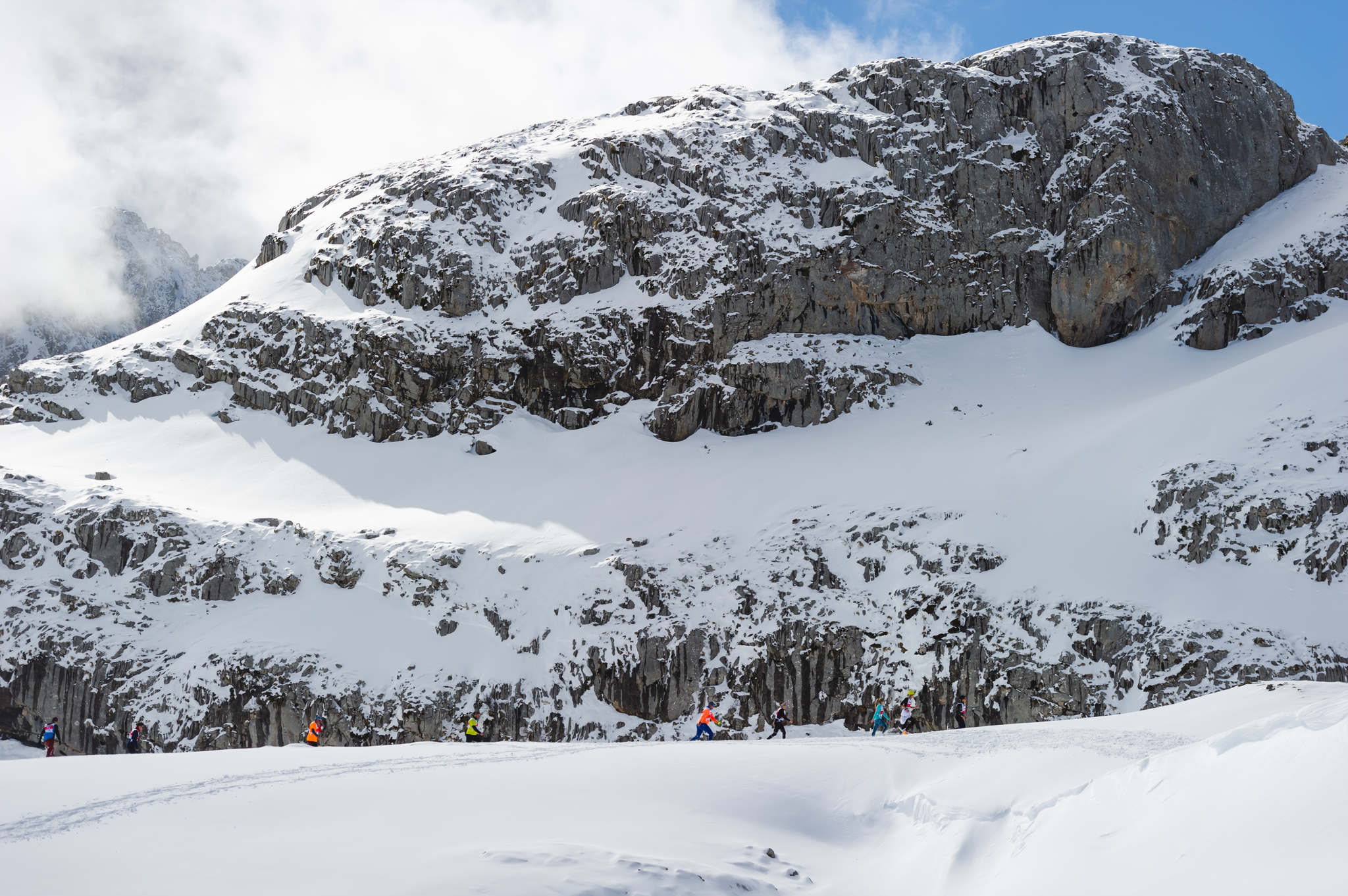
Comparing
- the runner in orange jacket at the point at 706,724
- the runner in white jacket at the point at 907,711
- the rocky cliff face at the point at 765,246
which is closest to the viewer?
the runner in orange jacket at the point at 706,724

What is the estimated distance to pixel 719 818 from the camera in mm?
11961

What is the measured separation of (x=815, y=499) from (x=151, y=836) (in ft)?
95.8

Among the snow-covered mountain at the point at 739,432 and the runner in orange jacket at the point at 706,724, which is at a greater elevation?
the snow-covered mountain at the point at 739,432

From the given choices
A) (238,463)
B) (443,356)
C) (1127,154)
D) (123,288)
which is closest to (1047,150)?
(1127,154)

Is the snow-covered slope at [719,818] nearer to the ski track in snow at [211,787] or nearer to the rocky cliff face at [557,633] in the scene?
the ski track in snow at [211,787]

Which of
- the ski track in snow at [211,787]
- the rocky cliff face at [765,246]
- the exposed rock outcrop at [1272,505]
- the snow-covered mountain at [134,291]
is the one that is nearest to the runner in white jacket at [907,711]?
the exposed rock outcrop at [1272,505]

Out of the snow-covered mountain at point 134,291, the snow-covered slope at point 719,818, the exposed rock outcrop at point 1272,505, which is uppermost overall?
the snow-covered mountain at point 134,291

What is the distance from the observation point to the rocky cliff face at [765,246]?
48719mm

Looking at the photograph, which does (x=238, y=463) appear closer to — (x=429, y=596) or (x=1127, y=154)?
(x=429, y=596)

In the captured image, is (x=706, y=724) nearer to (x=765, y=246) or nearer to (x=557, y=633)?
(x=557, y=633)

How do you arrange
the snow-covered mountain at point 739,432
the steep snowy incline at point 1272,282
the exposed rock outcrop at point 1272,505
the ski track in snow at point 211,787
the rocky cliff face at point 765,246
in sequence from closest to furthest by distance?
1. the ski track in snow at point 211,787
2. the exposed rock outcrop at point 1272,505
3. the snow-covered mountain at point 739,432
4. the steep snowy incline at point 1272,282
5. the rocky cliff face at point 765,246

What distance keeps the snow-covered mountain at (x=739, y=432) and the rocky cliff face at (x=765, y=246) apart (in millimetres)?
229

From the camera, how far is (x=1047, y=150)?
173 ft

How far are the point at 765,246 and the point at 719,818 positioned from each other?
42.4 meters
